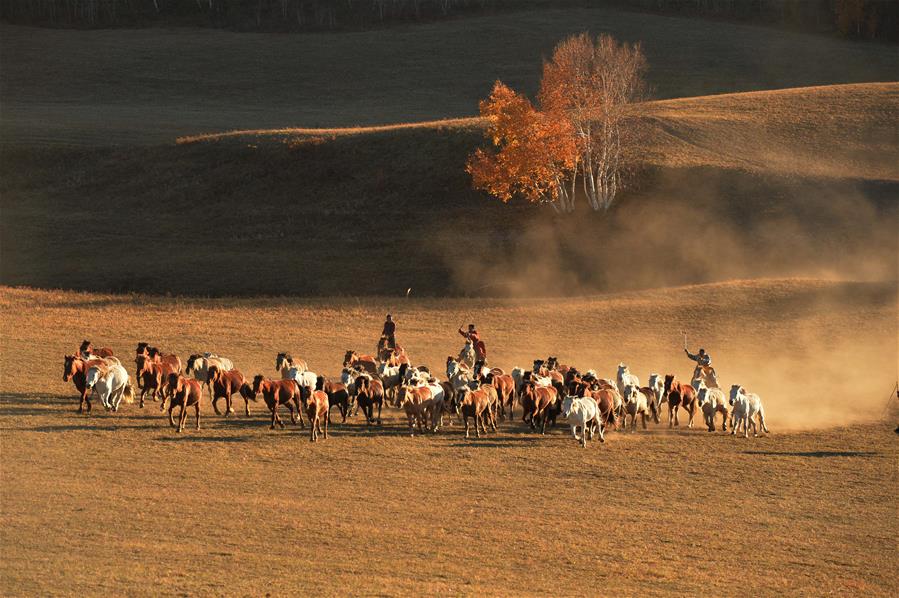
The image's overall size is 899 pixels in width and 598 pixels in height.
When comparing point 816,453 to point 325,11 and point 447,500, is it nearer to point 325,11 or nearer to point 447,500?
point 447,500

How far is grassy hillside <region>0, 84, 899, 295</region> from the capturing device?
6000 centimetres

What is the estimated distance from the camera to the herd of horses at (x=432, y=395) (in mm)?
27391

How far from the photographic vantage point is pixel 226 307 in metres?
49.0

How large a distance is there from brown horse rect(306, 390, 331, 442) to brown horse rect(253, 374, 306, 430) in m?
0.92

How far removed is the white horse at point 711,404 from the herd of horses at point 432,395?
1.1 inches

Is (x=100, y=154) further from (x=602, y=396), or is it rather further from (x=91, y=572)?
(x=91, y=572)

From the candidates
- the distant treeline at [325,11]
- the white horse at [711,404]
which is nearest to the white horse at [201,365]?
the white horse at [711,404]

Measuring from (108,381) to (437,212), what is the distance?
44.8 metres

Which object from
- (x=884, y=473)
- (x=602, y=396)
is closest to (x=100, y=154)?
(x=602, y=396)

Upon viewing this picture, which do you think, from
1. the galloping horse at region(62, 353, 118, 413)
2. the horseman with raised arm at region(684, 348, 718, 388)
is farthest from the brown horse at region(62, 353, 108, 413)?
the horseman with raised arm at region(684, 348, 718, 388)

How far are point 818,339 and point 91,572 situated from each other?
31057 mm

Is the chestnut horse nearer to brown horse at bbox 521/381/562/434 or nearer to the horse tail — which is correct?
the horse tail

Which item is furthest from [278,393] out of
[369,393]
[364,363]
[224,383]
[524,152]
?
[524,152]

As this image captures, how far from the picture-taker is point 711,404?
29297 millimetres
